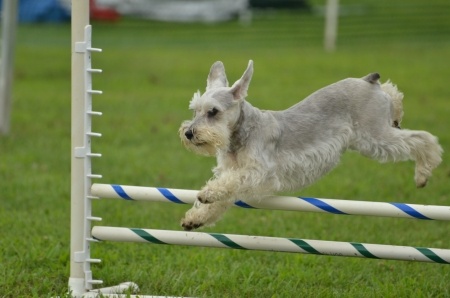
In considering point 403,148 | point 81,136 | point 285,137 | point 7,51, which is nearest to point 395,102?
point 403,148

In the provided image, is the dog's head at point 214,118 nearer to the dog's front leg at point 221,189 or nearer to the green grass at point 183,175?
the dog's front leg at point 221,189

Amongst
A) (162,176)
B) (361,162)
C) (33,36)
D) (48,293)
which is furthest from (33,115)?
(33,36)

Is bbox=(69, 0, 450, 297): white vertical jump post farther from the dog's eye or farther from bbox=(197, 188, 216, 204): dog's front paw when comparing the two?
the dog's eye

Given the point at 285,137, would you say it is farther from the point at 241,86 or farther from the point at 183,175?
the point at 183,175

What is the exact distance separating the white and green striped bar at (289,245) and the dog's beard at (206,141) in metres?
0.46

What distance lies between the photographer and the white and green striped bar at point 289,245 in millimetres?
4922

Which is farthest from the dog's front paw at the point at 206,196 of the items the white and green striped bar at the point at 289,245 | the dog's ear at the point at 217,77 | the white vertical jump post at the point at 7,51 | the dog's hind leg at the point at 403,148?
the white vertical jump post at the point at 7,51

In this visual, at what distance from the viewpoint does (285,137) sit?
5.33 meters

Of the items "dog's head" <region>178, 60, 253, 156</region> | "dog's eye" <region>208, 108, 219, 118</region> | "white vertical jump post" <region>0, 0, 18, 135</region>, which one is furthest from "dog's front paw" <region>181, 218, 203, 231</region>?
"white vertical jump post" <region>0, 0, 18, 135</region>

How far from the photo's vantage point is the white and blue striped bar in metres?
4.81

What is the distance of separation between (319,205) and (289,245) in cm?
30

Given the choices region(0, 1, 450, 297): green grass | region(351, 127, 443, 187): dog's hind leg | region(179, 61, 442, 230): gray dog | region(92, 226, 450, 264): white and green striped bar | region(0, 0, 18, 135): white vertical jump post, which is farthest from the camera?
region(0, 0, 18, 135): white vertical jump post

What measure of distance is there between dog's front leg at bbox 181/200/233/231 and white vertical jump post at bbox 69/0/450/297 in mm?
158

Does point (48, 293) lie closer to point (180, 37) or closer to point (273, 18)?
point (180, 37)
